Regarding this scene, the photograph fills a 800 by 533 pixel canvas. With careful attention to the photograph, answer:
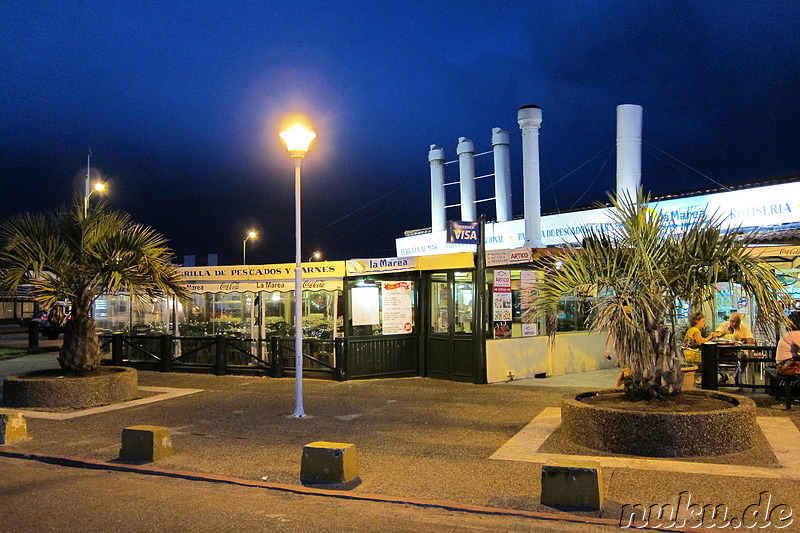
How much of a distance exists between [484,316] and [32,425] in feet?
26.5

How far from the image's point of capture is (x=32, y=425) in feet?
33.6

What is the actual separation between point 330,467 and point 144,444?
2.51 meters

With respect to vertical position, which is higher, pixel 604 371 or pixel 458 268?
pixel 458 268

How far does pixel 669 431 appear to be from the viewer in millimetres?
7523

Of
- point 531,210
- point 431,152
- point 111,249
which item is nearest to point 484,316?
point 111,249

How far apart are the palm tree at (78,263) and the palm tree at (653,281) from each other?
7.60 meters

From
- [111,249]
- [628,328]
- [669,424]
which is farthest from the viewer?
[111,249]

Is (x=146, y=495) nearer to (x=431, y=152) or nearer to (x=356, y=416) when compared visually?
Result: (x=356, y=416)

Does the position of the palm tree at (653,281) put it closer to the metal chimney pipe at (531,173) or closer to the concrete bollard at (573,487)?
the concrete bollard at (573,487)

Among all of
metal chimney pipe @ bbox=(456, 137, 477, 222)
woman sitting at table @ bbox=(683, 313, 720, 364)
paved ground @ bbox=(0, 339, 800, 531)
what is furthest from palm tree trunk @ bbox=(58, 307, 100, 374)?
metal chimney pipe @ bbox=(456, 137, 477, 222)

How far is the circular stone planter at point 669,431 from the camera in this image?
7508mm

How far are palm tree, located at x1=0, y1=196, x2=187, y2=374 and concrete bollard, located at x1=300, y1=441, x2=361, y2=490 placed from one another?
649 cm

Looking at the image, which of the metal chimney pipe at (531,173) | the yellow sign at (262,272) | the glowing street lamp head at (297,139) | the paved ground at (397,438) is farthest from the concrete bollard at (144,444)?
the metal chimney pipe at (531,173)

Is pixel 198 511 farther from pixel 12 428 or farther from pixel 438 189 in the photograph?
pixel 438 189
